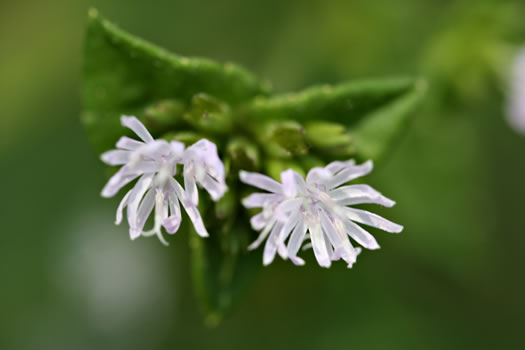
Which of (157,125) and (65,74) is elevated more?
(65,74)

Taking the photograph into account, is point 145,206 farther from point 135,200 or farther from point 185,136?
point 185,136

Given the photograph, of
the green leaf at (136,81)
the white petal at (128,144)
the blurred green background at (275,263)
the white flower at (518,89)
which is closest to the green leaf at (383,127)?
the green leaf at (136,81)

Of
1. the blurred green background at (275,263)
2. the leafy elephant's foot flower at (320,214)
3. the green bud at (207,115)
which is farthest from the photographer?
the blurred green background at (275,263)

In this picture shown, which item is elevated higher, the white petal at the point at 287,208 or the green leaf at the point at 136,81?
the green leaf at the point at 136,81

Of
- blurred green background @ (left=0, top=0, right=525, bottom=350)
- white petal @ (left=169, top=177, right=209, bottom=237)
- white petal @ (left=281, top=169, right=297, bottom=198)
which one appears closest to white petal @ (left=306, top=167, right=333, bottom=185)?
white petal @ (left=281, top=169, right=297, bottom=198)

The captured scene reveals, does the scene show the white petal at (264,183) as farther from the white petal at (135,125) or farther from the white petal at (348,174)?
the white petal at (135,125)

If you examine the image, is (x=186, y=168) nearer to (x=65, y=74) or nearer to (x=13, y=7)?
(x=65, y=74)

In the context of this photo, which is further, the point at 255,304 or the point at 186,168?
the point at 255,304

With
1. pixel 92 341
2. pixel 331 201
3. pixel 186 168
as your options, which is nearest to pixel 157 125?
pixel 186 168

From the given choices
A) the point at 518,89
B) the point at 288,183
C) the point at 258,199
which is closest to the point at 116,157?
the point at 258,199
